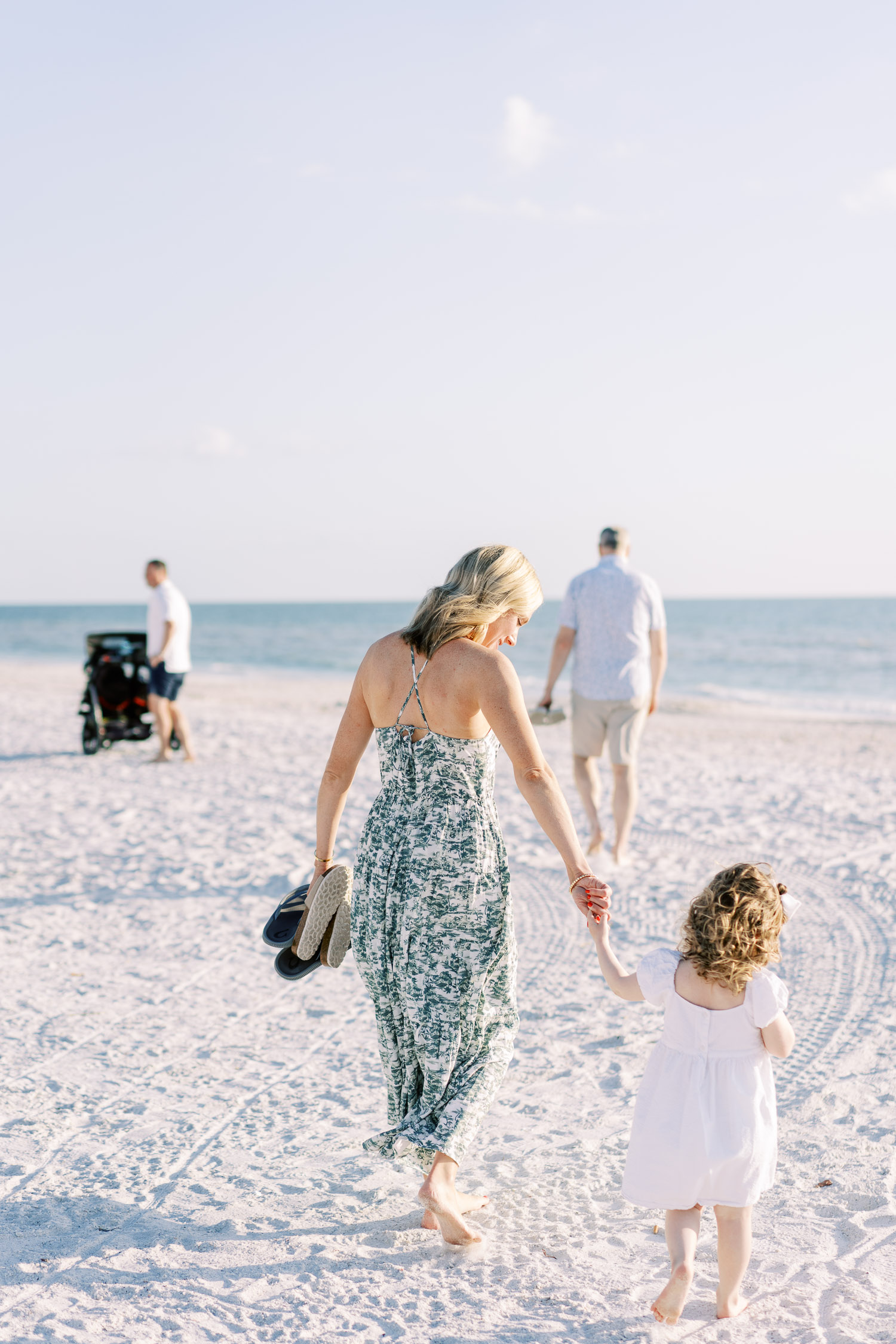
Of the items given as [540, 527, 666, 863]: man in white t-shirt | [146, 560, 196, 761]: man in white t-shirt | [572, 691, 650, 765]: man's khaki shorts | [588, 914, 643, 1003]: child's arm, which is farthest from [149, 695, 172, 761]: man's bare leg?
[588, 914, 643, 1003]: child's arm

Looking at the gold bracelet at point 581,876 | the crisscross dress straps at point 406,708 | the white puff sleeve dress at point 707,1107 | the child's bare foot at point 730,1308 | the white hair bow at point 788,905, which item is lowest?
the child's bare foot at point 730,1308

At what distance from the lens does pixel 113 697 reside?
10.4 m

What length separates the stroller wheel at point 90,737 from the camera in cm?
1016

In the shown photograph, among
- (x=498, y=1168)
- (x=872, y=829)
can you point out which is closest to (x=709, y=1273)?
(x=498, y=1168)

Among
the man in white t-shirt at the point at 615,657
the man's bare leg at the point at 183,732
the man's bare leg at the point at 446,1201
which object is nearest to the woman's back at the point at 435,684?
the man's bare leg at the point at 446,1201

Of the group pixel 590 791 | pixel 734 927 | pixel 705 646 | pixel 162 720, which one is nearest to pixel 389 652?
pixel 734 927

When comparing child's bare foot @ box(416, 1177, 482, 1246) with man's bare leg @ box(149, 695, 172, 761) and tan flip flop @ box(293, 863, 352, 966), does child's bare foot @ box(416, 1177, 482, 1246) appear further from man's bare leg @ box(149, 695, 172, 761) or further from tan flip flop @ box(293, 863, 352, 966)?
man's bare leg @ box(149, 695, 172, 761)

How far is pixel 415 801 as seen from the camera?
2658 millimetres

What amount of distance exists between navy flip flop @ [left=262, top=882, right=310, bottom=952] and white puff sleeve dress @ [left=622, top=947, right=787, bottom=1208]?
41.1 inches

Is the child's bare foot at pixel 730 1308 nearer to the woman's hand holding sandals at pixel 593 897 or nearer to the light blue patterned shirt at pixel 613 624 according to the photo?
the woman's hand holding sandals at pixel 593 897

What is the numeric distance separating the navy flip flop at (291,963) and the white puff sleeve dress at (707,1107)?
1009 millimetres

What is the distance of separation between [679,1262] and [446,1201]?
0.59m

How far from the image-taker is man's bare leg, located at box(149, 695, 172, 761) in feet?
31.8

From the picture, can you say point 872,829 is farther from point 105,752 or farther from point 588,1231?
point 105,752
